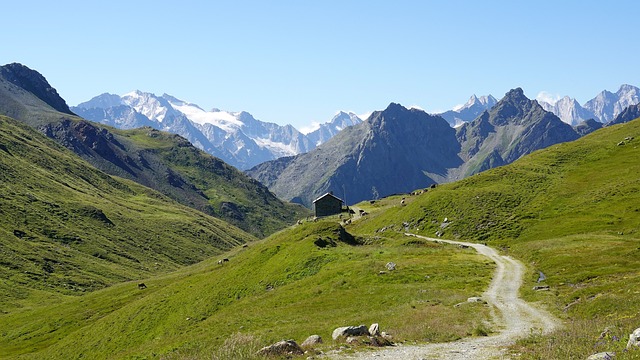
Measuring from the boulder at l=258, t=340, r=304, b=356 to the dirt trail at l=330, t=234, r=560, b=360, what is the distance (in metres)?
1.91

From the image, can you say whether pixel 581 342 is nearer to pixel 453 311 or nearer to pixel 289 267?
pixel 453 311

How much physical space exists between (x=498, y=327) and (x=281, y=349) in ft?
57.8

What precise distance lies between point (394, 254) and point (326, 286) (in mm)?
18629

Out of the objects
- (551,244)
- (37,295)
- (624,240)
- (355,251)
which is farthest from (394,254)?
(37,295)

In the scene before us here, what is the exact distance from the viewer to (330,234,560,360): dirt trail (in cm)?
2680

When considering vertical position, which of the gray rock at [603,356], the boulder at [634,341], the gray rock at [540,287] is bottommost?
the gray rock at [540,287]

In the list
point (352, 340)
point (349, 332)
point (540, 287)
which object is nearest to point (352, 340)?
point (352, 340)

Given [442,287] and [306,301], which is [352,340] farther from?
[306,301]

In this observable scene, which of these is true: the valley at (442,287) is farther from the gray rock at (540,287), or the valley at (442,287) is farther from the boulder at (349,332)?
the boulder at (349,332)

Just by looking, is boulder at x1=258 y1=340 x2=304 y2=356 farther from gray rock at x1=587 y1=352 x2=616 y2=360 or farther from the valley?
gray rock at x1=587 y1=352 x2=616 y2=360

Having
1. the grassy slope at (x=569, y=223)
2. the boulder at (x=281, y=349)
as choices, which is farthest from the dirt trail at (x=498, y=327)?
the boulder at (x=281, y=349)

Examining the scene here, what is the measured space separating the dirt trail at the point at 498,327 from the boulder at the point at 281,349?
191 centimetres

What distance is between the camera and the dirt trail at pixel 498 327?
26.8m

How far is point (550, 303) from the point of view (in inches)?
1775
